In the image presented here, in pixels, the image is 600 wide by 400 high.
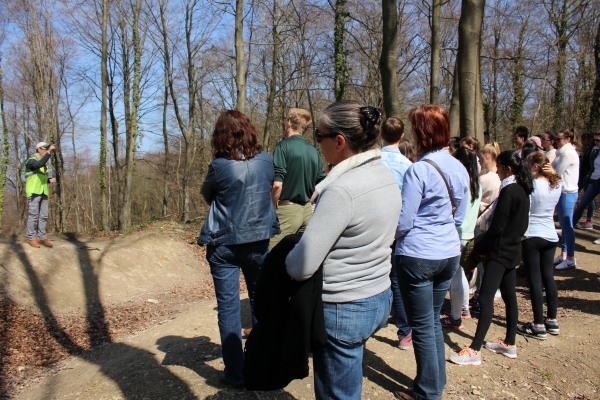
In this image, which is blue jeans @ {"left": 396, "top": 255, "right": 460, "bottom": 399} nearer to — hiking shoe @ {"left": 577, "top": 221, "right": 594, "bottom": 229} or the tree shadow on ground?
the tree shadow on ground

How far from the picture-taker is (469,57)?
770cm

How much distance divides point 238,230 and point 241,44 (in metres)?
8.57

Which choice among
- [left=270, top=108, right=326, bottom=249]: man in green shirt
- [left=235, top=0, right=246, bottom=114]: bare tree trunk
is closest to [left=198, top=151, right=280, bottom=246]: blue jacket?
[left=270, top=108, right=326, bottom=249]: man in green shirt

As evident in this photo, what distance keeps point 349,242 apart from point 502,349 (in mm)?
3009

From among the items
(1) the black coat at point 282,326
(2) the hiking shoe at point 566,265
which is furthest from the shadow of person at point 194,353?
(2) the hiking shoe at point 566,265

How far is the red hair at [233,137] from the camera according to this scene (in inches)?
124

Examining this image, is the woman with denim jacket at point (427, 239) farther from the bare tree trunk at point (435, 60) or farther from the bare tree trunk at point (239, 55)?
the bare tree trunk at point (435, 60)

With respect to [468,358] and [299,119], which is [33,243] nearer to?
[299,119]

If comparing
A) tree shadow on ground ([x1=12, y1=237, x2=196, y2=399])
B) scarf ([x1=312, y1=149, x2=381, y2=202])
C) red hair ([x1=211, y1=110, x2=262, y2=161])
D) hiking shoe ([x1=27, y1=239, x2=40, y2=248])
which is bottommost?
tree shadow on ground ([x1=12, y1=237, x2=196, y2=399])

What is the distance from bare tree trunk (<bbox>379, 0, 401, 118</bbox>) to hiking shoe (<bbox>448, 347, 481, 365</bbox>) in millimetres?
5676

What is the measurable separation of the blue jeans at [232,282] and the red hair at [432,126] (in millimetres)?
1396

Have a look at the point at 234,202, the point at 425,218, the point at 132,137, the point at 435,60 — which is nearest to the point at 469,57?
the point at 435,60

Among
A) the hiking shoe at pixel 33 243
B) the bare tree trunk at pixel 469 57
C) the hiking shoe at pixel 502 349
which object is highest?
the bare tree trunk at pixel 469 57

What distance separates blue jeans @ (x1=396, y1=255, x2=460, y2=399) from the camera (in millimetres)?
2762
